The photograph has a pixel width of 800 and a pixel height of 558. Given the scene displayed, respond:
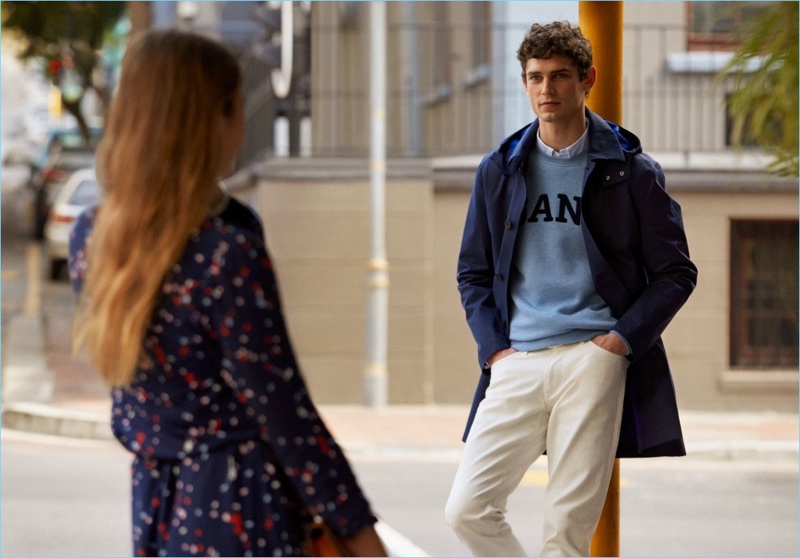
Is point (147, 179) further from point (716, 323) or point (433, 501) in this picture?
point (716, 323)

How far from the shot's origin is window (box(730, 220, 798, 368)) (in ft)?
45.3

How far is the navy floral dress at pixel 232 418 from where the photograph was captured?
2207 millimetres

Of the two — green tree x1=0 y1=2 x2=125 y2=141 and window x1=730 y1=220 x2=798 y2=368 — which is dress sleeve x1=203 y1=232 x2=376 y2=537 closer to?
window x1=730 y1=220 x2=798 y2=368

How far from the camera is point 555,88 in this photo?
11.6 feet

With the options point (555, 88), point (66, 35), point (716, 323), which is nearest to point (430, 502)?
point (555, 88)

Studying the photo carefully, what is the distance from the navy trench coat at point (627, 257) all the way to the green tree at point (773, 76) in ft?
4.64

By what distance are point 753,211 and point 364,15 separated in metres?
5.60

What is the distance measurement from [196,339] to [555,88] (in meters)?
1.65

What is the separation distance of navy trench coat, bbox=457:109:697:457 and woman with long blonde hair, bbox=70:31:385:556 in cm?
145

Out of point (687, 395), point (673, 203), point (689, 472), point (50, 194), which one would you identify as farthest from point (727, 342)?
point (50, 194)

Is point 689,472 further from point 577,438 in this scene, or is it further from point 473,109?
point 577,438

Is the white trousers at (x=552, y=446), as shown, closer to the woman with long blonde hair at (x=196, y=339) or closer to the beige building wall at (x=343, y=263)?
the woman with long blonde hair at (x=196, y=339)

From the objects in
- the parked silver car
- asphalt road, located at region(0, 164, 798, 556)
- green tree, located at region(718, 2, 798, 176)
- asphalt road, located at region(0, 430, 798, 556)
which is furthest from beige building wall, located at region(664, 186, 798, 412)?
the parked silver car

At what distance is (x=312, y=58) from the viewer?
15.2 m
